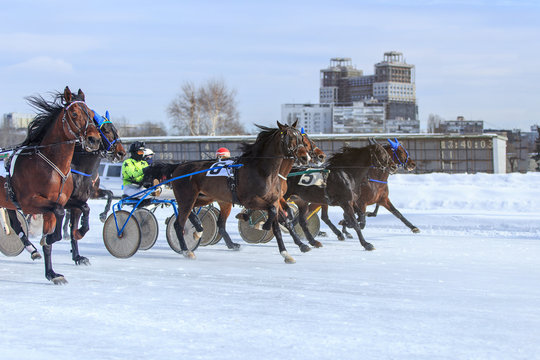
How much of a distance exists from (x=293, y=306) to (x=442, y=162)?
1205 inches

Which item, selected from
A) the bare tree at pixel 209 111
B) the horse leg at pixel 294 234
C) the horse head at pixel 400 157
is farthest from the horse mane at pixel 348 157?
the bare tree at pixel 209 111

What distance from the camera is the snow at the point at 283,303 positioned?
5.11 meters

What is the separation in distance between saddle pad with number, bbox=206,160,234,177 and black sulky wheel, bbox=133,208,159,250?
118 cm

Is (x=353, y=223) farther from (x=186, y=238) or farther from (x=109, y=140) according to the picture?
(x=109, y=140)

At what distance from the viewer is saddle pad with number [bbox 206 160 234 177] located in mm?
10109

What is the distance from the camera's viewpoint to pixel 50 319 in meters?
6.00

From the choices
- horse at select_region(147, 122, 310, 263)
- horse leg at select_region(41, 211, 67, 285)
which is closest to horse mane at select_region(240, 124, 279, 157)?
horse at select_region(147, 122, 310, 263)

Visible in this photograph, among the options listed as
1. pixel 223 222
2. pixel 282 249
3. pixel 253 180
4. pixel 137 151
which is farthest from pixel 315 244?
pixel 137 151

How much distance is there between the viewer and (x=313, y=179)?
1188 centimetres

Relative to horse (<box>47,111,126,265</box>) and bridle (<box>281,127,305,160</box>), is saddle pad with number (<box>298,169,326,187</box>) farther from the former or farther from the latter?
horse (<box>47,111,126,265</box>)

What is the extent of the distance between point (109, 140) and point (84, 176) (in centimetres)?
126

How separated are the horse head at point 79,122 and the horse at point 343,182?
4774 millimetres

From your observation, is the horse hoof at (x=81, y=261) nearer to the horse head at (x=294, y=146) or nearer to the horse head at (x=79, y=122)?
the horse head at (x=79, y=122)

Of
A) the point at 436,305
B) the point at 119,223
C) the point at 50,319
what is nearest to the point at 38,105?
the point at 119,223
